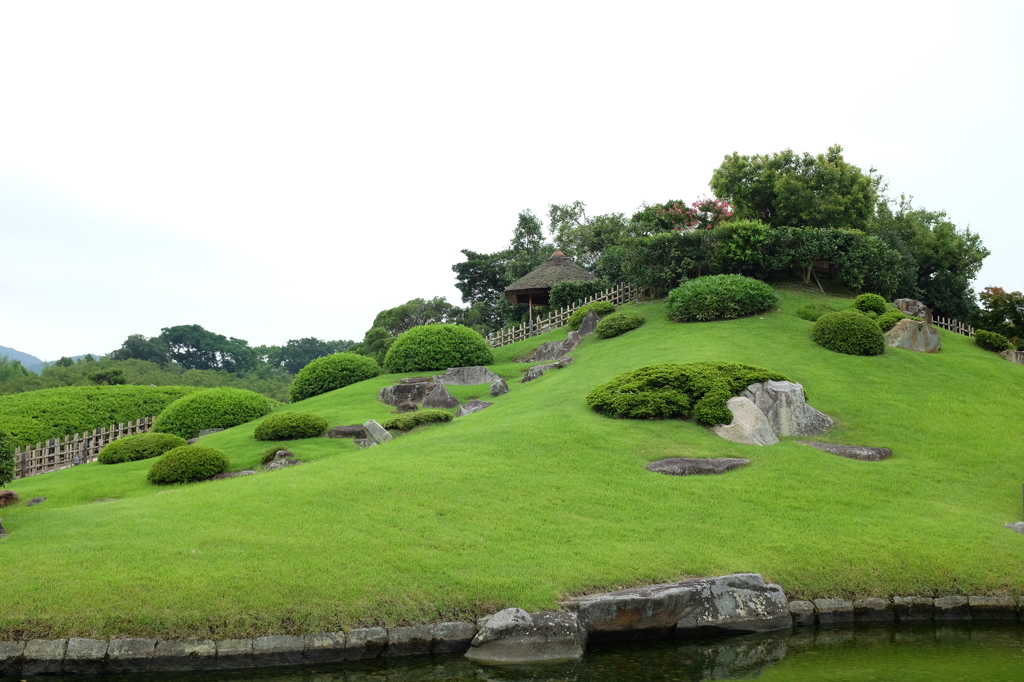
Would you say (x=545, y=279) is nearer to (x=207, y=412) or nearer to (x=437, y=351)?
(x=437, y=351)

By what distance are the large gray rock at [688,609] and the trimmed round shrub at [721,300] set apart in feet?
67.0

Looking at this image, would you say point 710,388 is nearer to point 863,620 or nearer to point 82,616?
point 863,620

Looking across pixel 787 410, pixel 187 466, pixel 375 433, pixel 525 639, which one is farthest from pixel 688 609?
pixel 187 466

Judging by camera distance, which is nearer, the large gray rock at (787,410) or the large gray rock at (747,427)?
the large gray rock at (747,427)

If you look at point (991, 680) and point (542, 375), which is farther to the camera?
point (542, 375)

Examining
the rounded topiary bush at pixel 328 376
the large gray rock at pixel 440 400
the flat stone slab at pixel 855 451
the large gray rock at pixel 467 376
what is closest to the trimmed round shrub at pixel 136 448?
the large gray rock at pixel 440 400

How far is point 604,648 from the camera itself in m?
9.97

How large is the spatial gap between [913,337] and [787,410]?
38.9ft

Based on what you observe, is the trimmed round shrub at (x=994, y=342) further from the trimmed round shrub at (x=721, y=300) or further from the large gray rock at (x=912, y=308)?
the trimmed round shrub at (x=721, y=300)

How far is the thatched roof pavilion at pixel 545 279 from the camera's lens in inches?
1693

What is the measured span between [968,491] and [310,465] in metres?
14.4

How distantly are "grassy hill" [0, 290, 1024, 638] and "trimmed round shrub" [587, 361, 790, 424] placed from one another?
69cm

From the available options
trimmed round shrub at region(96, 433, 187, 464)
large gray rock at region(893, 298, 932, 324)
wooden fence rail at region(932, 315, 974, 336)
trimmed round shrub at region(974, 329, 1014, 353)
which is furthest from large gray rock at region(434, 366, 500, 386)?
wooden fence rail at region(932, 315, 974, 336)

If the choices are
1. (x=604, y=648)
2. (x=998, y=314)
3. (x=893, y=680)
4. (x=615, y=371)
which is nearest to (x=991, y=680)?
(x=893, y=680)
